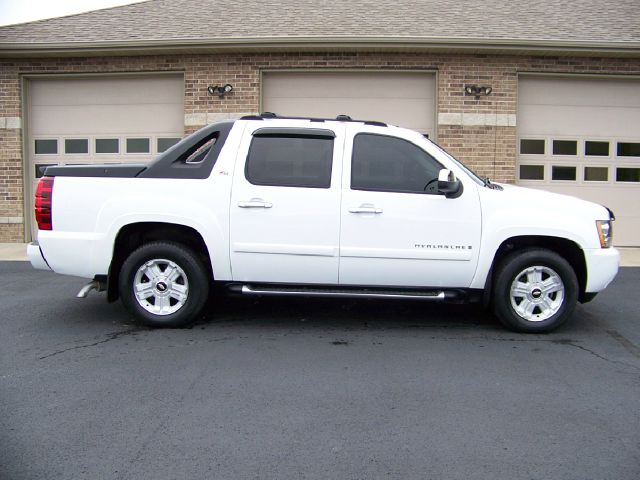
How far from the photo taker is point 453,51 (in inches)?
458

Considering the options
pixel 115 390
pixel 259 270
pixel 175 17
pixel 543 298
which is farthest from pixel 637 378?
pixel 175 17

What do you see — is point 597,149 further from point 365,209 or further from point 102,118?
point 102,118

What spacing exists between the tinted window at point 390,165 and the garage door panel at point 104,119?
23.8 feet

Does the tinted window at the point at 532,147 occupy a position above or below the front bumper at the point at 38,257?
above

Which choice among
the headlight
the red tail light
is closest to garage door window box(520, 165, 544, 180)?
the headlight

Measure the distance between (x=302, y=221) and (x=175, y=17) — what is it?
30.0 feet

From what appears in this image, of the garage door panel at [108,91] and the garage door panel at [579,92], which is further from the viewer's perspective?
the garage door panel at [108,91]

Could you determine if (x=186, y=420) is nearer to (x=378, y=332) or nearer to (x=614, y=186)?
(x=378, y=332)

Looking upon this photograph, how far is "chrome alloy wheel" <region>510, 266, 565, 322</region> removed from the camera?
5809 mm

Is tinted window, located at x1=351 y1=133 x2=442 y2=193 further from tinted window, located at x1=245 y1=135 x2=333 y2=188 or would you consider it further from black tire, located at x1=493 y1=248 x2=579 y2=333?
black tire, located at x1=493 y1=248 x2=579 y2=333

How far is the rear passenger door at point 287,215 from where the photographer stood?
226 inches

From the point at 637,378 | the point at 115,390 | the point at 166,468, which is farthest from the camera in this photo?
the point at 637,378

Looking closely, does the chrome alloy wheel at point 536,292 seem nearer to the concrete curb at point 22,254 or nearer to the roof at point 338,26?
the concrete curb at point 22,254

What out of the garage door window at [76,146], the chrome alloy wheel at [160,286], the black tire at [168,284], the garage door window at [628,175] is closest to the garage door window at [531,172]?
the garage door window at [628,175]
